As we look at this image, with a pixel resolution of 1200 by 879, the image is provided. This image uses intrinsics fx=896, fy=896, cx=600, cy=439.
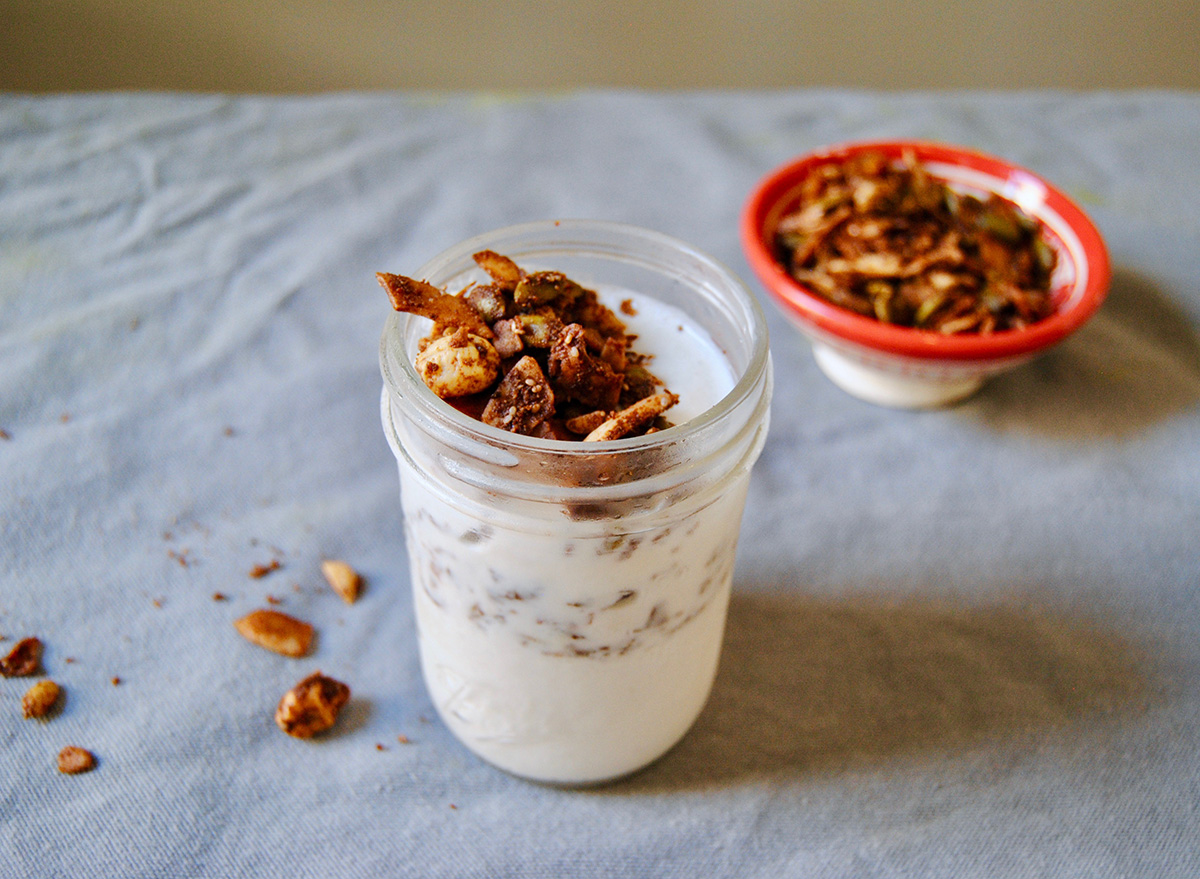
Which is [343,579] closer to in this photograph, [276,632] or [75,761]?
[276,632]

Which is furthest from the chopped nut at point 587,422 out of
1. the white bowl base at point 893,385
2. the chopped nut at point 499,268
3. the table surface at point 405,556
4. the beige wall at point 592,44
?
the beige wall at point 592,44

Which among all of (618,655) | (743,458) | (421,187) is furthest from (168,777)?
(421,187)

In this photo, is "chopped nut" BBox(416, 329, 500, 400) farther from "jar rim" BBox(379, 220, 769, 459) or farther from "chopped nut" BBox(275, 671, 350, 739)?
"chopped nut" BBox(275, 671, 350, 739)

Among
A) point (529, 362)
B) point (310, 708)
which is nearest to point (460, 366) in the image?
point (529, 362)

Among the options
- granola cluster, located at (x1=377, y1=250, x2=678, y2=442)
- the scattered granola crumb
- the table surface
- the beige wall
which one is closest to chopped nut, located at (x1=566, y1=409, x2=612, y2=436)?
granola cluster, located at (x1=377, y1=250, x2=678, y2=442)

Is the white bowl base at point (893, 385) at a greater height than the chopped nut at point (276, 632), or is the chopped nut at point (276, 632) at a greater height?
the chopped nut at point (276, 632)

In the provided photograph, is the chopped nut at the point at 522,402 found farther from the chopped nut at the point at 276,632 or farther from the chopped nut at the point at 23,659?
the chopped nut at the point at 23,659

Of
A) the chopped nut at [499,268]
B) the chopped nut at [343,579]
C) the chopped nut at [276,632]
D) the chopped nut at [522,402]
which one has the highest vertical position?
the chopped nut at [499,268]
